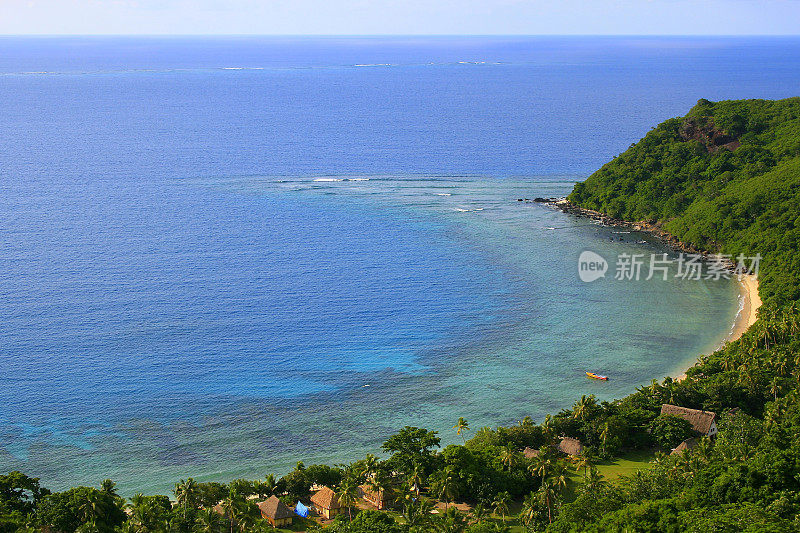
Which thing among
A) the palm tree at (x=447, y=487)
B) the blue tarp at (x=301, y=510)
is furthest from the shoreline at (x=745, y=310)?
the blue tarp at (x=301, y=510)

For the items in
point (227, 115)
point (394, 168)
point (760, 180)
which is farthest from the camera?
point (227, 115)

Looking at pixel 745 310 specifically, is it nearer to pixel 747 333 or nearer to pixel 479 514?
pixel 747 333

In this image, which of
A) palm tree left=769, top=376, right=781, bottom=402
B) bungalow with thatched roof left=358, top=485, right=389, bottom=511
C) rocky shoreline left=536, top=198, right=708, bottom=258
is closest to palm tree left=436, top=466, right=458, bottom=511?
bungalow with thatched roof left=358, top=485, right=389, bottom=511

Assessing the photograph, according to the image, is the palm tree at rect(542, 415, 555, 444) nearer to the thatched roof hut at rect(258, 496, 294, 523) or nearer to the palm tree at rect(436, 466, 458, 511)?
the palm tree at rect(436, 466, 458, 511)

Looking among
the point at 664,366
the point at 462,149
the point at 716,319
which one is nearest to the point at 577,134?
the point at 462,149

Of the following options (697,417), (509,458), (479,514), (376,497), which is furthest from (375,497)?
(697,417)

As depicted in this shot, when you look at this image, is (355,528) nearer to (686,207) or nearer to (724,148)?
(686,207)
